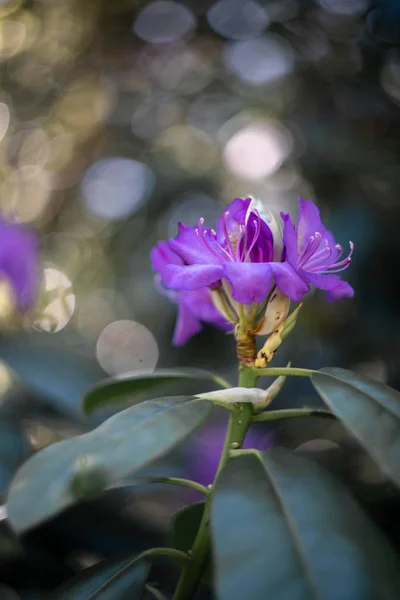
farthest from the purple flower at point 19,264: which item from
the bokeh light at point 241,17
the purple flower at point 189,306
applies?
the bokeh light at point 241,17

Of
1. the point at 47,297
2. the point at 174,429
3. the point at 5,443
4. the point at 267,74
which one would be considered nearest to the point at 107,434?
the point at 174,429

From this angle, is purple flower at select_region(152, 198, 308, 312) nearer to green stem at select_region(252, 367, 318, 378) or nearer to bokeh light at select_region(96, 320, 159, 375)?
green stem at select_region(252, 367, 318, 378)

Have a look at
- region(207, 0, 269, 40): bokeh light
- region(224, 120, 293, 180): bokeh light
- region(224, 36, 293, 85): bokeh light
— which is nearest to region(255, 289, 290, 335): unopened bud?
region(224, 120, 293, 180): bokeh light

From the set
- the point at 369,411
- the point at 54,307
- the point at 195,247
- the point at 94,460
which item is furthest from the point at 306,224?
the point at 54,307

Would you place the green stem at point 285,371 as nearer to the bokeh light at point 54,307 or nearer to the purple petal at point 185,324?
the purple petal at point 185,324

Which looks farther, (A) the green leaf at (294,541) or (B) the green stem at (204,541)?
(B) the green stem at (204,541)

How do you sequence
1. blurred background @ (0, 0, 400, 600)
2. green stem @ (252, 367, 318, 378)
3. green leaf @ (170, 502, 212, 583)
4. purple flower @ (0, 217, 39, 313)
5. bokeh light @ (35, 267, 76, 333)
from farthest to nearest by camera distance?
bokeh light @ (35, 267, 76, 333), purple flower @ (0, 217, 39, 313), blurred background @ (0, 0, 400, 600), green leaf @ (170, 502, 212, 583), green stem @ (252, 367, 318, 378)
